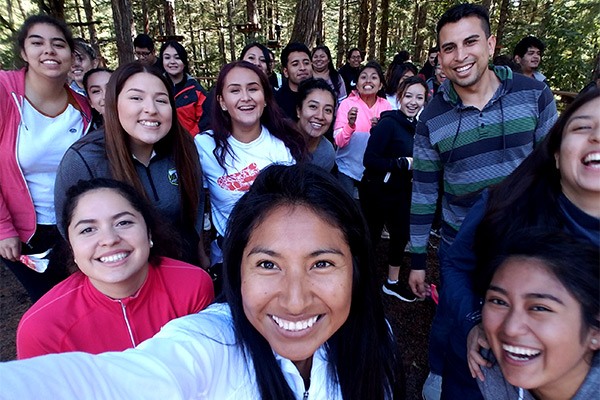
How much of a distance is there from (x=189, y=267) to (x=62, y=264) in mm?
1182

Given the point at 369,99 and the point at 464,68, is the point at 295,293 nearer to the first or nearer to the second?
the point at 464,68

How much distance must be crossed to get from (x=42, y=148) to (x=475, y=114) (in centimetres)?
286

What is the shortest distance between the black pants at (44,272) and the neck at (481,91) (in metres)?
2.96

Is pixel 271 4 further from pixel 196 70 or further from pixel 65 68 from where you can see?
pixel 65 68

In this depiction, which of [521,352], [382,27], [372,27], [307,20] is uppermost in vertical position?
[372,27]

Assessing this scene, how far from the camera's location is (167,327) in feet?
4.30

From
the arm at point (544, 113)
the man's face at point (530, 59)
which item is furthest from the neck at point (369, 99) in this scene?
the man's face at point (530, 59)

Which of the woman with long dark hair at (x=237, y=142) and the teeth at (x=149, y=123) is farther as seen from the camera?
the woman with long dark hair at (x=237, y=142)

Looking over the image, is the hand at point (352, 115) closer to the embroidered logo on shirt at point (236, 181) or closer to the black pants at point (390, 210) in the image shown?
the black pants at point (390, 210)

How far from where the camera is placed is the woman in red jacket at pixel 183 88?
4898mm

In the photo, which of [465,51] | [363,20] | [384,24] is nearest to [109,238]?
[465,51]

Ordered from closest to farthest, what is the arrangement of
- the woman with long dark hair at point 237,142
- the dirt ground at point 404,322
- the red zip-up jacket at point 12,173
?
the red zip-up jacket at point 12,173 → the woman with long dark hair at point 237,142 → the dirt ground at point 404,322

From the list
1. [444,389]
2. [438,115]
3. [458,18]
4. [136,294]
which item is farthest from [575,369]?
[458,18]

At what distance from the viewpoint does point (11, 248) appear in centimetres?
247
